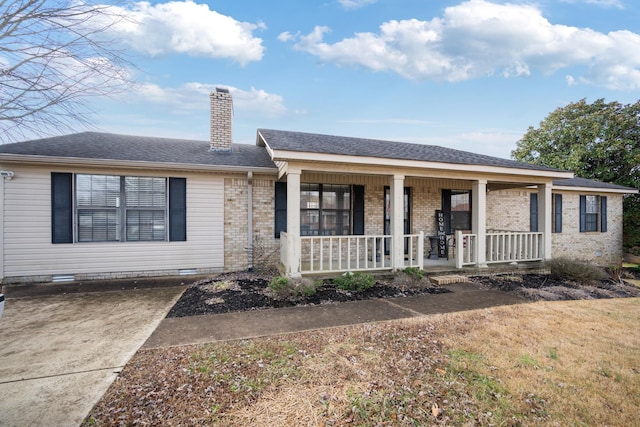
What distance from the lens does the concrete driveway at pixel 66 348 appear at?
2301 mm

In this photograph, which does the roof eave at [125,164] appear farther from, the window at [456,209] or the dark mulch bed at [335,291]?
the window at [456,209]

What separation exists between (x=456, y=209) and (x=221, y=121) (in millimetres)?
8707

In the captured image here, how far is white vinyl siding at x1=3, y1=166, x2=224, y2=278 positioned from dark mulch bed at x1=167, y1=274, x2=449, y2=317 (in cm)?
125

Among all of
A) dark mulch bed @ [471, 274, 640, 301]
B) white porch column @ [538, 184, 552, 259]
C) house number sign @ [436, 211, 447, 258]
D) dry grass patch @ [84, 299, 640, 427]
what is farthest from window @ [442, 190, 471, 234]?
dry grass patch @ [84, 299, 640, 427]

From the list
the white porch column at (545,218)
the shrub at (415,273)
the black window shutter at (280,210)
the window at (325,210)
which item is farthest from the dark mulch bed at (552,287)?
the black window shutter at (280,210)

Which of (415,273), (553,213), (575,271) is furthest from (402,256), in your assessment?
(553,213)

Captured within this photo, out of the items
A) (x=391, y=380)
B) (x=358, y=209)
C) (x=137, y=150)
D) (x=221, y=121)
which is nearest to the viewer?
(x=391, y=380)

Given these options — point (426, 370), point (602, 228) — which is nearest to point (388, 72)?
point (602, 228)

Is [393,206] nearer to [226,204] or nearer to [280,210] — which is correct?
[280,210]

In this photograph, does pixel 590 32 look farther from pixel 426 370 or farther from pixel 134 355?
pixel 134 355

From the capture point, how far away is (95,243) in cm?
684

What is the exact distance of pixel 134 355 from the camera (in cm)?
313

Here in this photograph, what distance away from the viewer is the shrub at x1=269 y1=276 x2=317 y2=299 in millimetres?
5281

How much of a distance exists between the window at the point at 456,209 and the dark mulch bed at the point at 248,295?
13.0 feet
